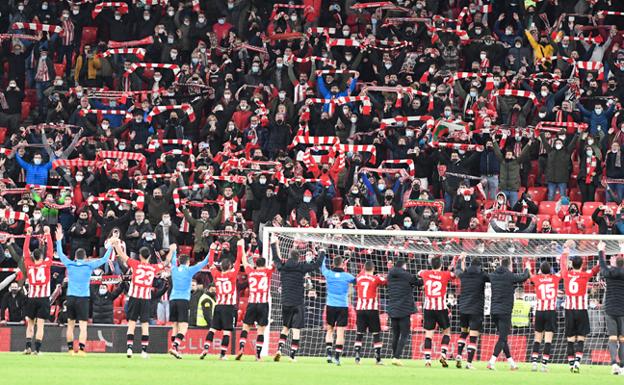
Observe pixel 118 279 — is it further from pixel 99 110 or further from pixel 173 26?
A: pixel 173 26

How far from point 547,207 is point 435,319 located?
8.81m

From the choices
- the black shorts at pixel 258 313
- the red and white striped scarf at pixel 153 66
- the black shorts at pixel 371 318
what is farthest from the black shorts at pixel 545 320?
the red and white striped scarf at pixel 153 66

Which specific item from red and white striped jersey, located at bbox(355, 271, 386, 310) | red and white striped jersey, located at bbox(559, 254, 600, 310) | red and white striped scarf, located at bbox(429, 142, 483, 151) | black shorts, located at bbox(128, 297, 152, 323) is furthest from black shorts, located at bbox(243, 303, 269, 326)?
red and white striped scarf, located at bbox(429, 142, 483, 151)

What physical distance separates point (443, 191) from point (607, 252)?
241 inches

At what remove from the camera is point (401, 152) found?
1369 inches

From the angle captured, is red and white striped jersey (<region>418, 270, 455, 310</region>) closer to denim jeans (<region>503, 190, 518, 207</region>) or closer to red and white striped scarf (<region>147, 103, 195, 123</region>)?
denim jeans (<region>503, 190, 518, 207</region>)

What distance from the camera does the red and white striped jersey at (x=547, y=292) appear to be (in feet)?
83.3

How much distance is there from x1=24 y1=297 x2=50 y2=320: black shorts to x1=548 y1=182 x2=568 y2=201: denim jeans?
516 inches

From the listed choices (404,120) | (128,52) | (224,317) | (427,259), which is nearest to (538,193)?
(404,120)

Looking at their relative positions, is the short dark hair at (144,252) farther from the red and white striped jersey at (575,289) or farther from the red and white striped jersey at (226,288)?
the red and white striped jersey at (575,289)

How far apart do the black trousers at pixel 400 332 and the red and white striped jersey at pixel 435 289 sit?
0.48 m

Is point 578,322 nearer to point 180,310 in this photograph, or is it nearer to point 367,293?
point 367,293

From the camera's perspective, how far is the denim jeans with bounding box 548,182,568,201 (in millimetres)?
34438

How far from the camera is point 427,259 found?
2991 centimetres
